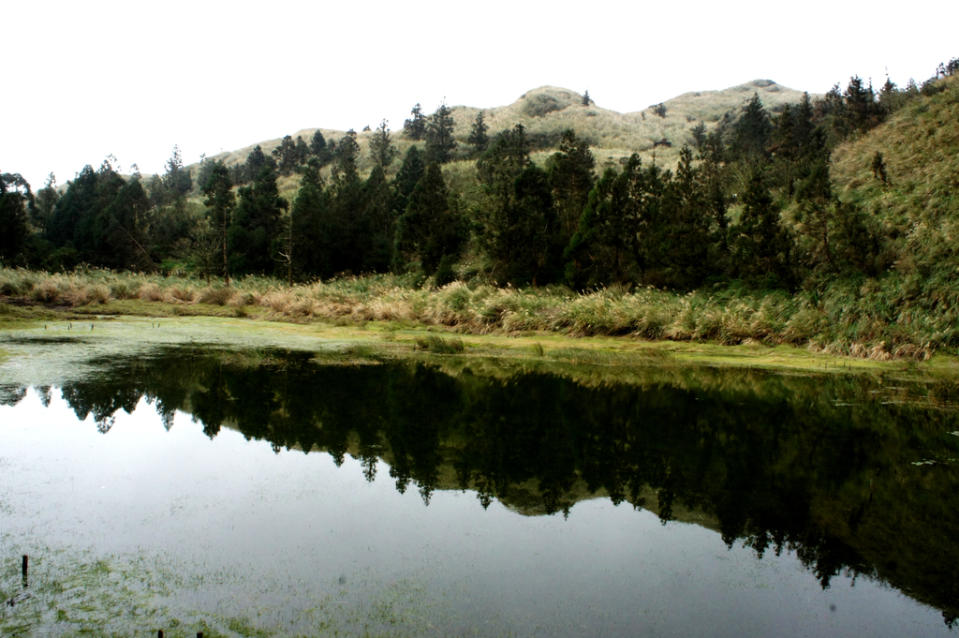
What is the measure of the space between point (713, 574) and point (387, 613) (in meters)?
2.32

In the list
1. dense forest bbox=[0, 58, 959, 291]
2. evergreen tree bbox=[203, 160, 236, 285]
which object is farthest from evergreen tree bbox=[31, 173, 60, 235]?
evergreen tree bbox=[203, 160, 236, 285]

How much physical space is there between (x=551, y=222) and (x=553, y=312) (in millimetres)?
9614

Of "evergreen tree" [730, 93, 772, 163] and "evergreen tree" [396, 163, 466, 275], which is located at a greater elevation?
"evergreen tree" [730, 93, 772, 163]

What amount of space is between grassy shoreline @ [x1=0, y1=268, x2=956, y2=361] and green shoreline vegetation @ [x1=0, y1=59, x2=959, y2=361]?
69 mm

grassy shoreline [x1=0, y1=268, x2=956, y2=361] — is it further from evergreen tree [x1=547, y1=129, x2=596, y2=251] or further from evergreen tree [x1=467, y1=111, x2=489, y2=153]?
evergreen tree [x1=467, y1=111, x2=489, y2=153]

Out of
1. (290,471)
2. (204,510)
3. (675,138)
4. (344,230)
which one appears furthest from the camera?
(675,138)

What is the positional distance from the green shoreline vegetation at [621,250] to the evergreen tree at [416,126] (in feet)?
142

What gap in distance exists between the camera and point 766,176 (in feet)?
104

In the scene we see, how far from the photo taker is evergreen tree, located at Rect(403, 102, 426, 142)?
9306 cm

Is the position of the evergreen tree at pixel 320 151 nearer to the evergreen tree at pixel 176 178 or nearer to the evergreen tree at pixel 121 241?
the evergreen tree at pixel 176 178

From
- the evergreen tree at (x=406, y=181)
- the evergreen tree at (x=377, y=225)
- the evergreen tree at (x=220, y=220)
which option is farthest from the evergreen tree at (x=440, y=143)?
the evergreen tree at (x=220, y=220)

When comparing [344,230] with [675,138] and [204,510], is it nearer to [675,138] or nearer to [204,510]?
[204,510]

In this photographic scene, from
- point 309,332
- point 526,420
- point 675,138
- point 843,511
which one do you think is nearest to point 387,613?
point 843,511

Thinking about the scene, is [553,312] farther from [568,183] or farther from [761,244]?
[568,183]
